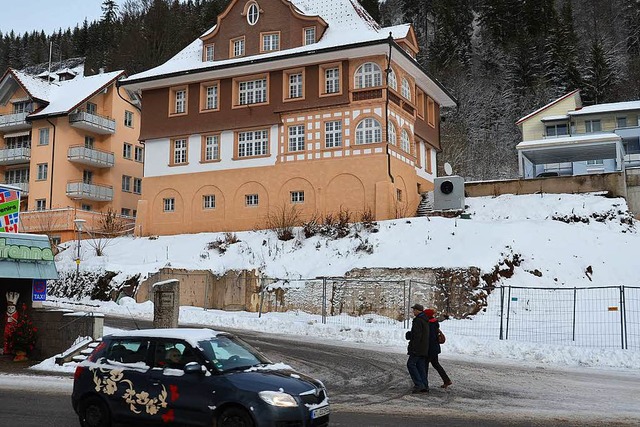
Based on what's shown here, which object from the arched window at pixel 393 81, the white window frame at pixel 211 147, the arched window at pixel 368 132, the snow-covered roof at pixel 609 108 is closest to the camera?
the arched window at pixel 368 132

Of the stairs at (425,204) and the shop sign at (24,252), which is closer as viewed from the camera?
the shop sign at (24,252)

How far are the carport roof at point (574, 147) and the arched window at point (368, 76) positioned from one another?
402 inches

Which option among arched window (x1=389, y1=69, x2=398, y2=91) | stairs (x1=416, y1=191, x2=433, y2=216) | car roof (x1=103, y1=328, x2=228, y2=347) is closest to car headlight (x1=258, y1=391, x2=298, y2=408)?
car roof (x1=103, y1=328, x2=228, y2=347)

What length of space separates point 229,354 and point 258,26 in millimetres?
34540

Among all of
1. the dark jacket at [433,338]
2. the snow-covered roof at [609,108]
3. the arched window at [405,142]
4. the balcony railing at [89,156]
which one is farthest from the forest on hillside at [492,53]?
the dark jacket at [433,338]

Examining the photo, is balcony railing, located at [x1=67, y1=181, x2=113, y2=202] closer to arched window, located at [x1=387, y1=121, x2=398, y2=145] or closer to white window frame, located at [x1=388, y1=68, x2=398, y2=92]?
arched window, located at [x1=387, y1=121, x2=398, y2=145]

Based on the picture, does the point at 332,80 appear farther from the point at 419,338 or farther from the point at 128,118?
the point at 419,338

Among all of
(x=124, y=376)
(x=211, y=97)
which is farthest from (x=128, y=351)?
(x=211, y=97)

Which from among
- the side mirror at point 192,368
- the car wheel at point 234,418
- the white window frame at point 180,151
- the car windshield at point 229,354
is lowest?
the car wheel at point 234,418

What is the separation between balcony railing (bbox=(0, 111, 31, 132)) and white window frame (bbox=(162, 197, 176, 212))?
20.6 m

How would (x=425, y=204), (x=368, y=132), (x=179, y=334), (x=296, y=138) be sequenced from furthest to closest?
(x=425, y=204), (x=296, y=138), (x=368, y=132), (x=179, y=334)

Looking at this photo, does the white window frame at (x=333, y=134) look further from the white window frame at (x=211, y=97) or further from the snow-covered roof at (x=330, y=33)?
the white window frame at (x=211, y=97)

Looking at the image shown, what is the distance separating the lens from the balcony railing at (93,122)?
5344 centimetres

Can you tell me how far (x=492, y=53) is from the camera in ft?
297
